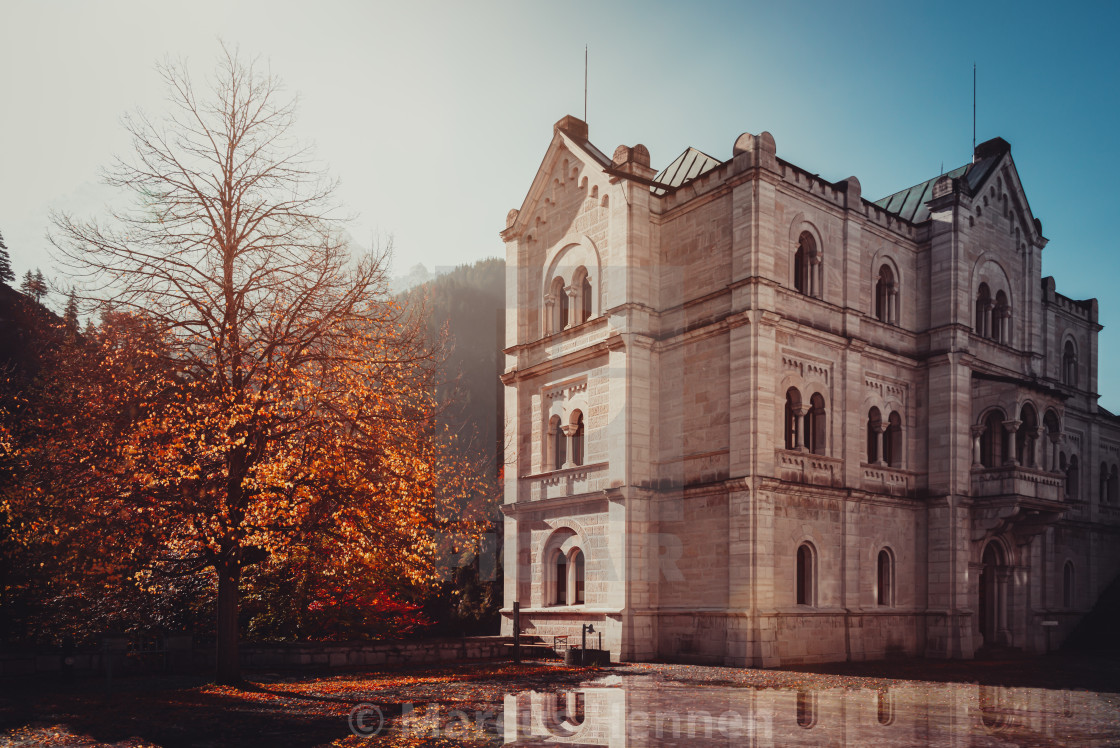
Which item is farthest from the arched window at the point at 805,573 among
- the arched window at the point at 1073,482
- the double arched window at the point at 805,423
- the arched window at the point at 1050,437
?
the arched window at the point at 1073,482

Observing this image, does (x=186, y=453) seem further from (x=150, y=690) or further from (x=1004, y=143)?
(x=1004, y=143)

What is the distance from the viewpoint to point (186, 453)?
17.0 metres

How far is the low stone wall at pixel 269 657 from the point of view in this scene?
19.6 metres

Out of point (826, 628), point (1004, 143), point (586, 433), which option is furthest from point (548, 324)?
point (1004, 143)

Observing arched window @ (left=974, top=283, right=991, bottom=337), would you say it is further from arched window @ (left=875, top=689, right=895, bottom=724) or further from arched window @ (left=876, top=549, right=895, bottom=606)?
arched window @ (left=875, top=689, right=895, bottom=724)

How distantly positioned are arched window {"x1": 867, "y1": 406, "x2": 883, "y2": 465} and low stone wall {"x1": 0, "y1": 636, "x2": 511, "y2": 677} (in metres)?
13.9

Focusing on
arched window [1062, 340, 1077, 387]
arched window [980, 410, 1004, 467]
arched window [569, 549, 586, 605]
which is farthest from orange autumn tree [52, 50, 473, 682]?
arched window [1062, 340, 1077, 387]

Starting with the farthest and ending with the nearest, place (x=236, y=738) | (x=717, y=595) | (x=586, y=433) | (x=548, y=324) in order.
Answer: (x=548, y=324) < (x=586, y=433) < (x=717, y=595) < (x=236, y=738)

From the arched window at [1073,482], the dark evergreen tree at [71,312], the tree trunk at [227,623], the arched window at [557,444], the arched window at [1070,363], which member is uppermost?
the arched window at [1070,363]

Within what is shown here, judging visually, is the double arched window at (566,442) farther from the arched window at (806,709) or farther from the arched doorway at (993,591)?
the arched doorway at (993,591)

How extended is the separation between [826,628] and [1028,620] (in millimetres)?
10853

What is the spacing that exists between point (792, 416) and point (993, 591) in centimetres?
1136

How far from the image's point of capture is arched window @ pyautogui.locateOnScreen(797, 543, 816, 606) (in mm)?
25000

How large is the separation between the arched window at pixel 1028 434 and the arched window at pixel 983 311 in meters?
3.17
